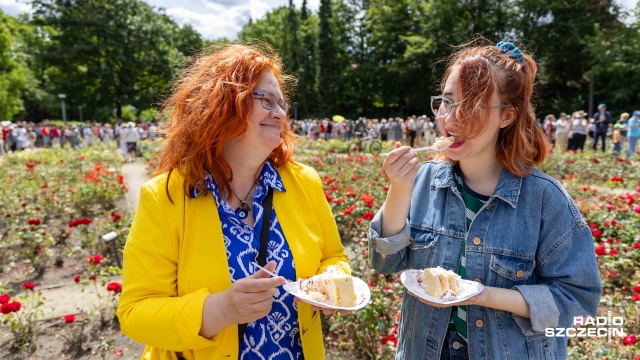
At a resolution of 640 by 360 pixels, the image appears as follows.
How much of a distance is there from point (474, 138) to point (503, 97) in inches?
7.8

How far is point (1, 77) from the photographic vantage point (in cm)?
3312

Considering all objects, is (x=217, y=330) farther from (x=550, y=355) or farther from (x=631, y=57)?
(x=631, y=57)

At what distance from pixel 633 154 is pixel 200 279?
50.5 ft

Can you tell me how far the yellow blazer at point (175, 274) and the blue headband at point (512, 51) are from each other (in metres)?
1.21

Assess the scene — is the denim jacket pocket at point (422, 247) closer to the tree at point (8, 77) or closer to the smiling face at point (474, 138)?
the smiling face at point (474, 138)

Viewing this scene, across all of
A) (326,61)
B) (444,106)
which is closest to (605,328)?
(444,106)

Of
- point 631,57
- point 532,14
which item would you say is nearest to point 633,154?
point 631,57

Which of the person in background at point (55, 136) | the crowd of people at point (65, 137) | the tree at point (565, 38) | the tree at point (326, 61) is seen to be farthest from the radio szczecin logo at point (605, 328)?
the tree at point (326, 61)

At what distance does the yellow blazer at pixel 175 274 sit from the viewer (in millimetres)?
1520

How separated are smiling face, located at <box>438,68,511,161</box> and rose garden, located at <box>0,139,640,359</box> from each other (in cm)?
161

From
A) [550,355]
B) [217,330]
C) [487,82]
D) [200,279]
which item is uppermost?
[487,82]

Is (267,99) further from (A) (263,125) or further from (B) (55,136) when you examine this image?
(B) (55,136)

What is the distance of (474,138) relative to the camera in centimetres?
163

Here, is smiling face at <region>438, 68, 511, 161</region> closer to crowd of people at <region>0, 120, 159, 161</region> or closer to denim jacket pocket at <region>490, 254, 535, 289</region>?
denim jacket pocket at <region>490, 254, 535, 289</region>
